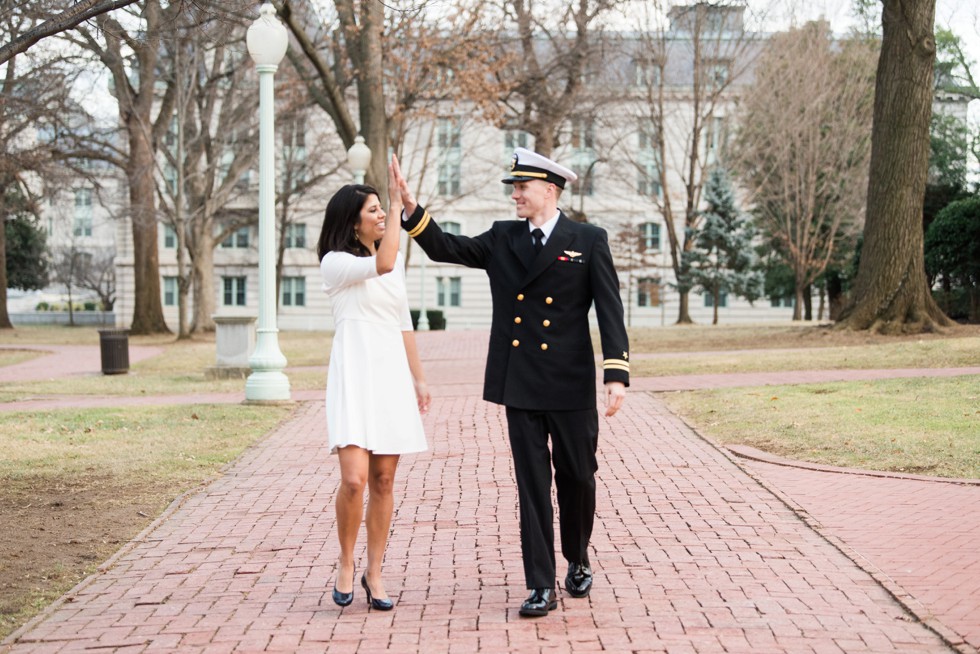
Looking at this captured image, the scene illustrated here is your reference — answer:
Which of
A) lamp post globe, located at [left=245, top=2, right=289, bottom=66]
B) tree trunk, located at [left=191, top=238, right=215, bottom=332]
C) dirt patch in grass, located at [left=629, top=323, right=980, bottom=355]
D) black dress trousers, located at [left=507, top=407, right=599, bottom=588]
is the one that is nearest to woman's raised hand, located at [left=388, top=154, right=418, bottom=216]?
black dress trousers, located at [left=507, top=407, right=599, bottom=588]

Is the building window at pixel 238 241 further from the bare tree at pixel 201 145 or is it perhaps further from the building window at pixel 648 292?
the bare tree at pixel 201 145

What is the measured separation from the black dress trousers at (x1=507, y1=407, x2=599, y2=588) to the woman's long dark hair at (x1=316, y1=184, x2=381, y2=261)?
1036 millimetres

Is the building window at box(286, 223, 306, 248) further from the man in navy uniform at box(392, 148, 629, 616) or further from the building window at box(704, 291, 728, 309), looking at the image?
the man in navy uniform at box(392, 148, 629, 616)

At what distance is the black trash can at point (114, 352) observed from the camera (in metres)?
22.9

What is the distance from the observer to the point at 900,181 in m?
22.0

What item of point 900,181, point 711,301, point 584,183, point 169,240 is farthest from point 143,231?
point 711,301

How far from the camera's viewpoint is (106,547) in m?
7.28

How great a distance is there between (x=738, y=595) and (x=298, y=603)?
2031 mm

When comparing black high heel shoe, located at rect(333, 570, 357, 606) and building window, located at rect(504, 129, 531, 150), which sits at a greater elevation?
building window, located at rect(504, 129, 531, 150)

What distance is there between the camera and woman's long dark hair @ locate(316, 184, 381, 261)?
5.66m

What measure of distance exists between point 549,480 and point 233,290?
213ft

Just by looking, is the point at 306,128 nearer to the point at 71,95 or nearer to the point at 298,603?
the point at 71,95

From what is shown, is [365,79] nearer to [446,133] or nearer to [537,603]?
[537,603]

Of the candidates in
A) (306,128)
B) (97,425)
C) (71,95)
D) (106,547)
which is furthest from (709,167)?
(106,547)
